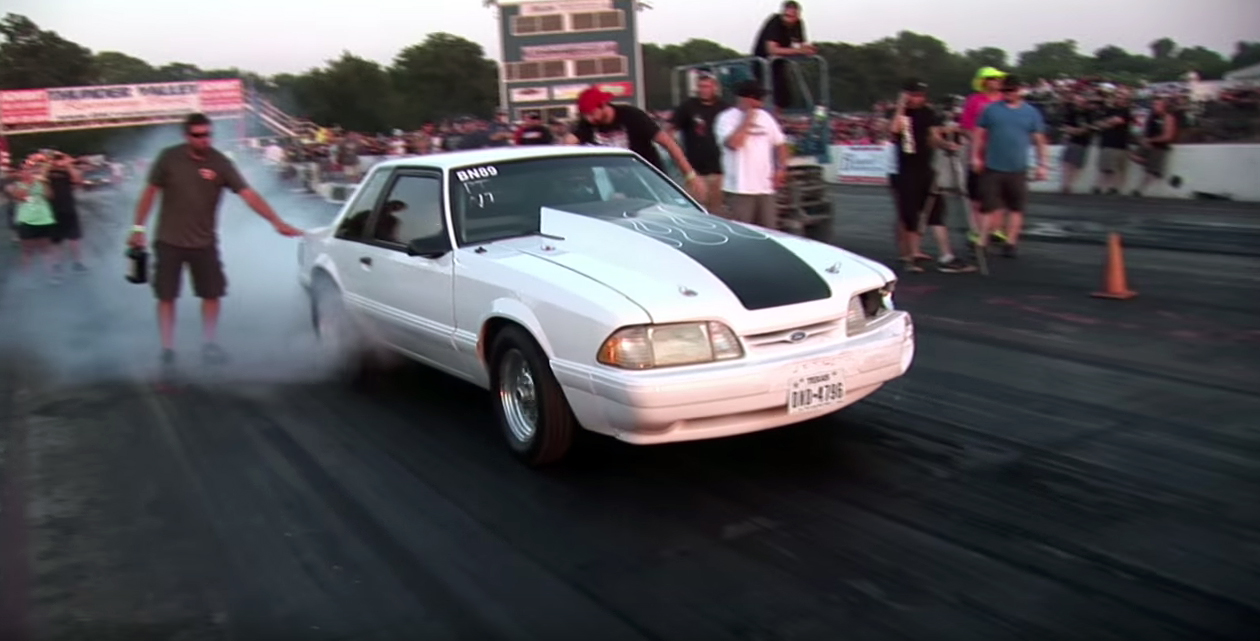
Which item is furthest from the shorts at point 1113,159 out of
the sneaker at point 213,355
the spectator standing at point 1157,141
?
the sneaker at point 213,355

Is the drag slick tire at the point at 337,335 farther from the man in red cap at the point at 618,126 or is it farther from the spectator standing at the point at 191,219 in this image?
the man in red cap at the point at 618,126

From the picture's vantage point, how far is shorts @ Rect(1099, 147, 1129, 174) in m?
18.0

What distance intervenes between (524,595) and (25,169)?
14.2 meters

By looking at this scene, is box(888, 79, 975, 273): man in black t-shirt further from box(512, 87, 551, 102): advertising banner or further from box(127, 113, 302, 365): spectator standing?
box(512, 87, 551, 102): advertising banner

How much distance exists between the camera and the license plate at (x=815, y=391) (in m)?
4.33

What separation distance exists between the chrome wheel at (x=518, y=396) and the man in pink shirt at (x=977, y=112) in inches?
254

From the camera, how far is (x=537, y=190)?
227 inches

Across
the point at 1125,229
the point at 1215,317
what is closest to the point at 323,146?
the point at 1125,229

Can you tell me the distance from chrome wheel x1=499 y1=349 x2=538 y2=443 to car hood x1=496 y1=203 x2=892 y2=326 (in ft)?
1.63

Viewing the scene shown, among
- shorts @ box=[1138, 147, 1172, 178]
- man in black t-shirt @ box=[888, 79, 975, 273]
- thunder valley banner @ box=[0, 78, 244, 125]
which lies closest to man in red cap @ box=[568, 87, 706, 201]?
man in black t-shirt @ box=[888, 79, 975, 273]

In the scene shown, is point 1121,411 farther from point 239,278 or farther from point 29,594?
point 239,278

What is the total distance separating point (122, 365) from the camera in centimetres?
780

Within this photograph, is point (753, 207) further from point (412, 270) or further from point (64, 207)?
point (64, 207)

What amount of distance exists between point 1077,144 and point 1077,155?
10.5 inches
